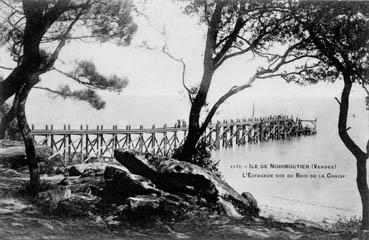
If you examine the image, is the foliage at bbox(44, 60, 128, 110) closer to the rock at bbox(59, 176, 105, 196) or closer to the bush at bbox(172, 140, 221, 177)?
the bush at bbox(172, 140, 221, 177)

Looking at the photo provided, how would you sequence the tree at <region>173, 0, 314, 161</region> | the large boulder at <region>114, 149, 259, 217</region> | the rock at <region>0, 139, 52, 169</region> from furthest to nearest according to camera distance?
the rock at <region>0, 139, 52, 169</region> → the tree at <region>173, 0, 314, 161</region> → the large boulder at <region>114, 149, 259, 217</region>

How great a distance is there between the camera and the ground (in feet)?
19.1

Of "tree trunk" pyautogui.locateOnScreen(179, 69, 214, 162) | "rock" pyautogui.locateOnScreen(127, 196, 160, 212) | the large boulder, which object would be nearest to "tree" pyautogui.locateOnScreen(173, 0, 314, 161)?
"tree trunk" pyautogui.locateOnScreen(179, 69, 214, 162)

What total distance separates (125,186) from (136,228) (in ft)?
4.62

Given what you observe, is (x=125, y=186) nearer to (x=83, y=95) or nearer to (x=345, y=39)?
(x=345, y=39)

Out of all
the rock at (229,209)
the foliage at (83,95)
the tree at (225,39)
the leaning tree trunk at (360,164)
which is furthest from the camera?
the foliage at (83,95)

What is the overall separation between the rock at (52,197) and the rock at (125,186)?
0.75 m

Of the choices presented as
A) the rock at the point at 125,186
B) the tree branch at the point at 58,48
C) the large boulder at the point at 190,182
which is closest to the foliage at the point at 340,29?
the large boulder at the point at 190,182

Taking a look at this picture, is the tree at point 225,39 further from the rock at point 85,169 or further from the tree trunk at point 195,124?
the rock at point 85,169

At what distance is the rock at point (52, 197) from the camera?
22.5 feet

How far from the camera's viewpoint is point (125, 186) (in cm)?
756

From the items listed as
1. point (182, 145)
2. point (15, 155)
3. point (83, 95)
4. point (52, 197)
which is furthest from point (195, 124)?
point (83, 95)

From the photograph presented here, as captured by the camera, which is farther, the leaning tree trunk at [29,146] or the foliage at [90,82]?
the foliage at [90,82]

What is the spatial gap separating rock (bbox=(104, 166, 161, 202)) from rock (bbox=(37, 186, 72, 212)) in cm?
75
